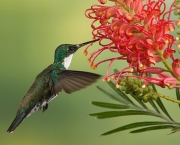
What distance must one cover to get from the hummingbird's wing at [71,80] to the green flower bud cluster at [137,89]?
212mm

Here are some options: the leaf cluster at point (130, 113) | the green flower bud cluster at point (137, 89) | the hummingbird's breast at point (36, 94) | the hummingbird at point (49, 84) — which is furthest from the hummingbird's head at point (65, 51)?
the green flower bud cluster at point (137, 89)

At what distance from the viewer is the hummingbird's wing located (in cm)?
118

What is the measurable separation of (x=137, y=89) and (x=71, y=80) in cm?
41

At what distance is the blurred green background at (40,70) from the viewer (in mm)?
2371

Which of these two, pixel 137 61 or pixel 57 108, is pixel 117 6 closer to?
pixel 137 61

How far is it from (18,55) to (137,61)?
1584mm

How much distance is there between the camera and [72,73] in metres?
1.28

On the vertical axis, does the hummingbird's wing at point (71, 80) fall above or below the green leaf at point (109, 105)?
above

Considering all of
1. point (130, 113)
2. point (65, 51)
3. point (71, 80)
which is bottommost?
point (130, 113)

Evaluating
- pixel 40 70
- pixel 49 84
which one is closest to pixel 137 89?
pixel 49 84

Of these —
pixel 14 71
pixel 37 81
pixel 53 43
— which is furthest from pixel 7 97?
pixel 37 81

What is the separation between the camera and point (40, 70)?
94.5 inches

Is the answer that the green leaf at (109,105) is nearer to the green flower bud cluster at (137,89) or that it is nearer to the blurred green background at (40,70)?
the green flower bud cluster at (137,89)

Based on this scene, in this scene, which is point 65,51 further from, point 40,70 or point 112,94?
point 40,70
